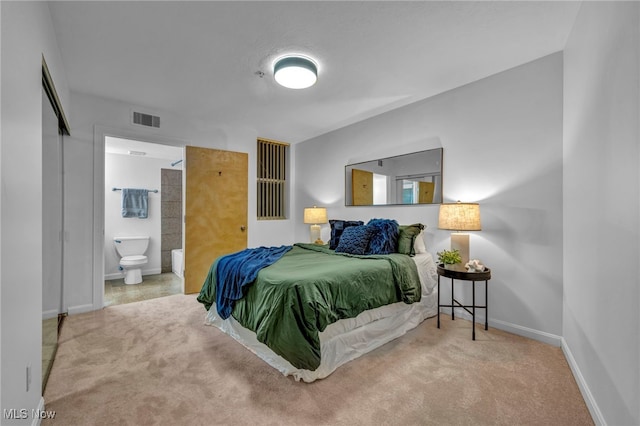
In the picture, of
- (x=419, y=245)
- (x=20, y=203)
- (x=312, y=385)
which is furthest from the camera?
(x=419, y=245)

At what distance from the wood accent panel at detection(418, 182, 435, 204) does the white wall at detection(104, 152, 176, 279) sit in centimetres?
433

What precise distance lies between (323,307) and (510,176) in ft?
7.34

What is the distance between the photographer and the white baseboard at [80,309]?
3.34 metres

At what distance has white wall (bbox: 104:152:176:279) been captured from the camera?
5258mm

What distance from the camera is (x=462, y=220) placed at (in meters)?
2.80

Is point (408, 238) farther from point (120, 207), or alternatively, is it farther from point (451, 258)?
point (120, 207)

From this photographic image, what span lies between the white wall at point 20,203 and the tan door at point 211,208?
2516 millimetres

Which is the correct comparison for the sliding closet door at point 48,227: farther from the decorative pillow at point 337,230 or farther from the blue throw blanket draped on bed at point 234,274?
the decorative pillow at point 337,230

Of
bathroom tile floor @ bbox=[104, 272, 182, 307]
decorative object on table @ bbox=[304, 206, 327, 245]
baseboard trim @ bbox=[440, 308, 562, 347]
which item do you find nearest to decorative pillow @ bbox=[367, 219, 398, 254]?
baseboard trim @ bbox=[440, 308, 562, 347]

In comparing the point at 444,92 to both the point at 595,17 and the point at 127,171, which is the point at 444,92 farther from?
the point at 127,171

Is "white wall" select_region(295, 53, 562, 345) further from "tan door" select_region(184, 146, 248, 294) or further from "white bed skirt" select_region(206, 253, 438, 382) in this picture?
"tan door" select_region(184, 146, 248, 294)

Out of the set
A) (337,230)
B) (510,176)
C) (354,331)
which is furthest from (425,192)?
(354,331)

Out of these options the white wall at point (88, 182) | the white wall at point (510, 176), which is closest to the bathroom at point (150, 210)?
the white wall at point (88, 182)

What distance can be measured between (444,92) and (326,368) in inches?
123
